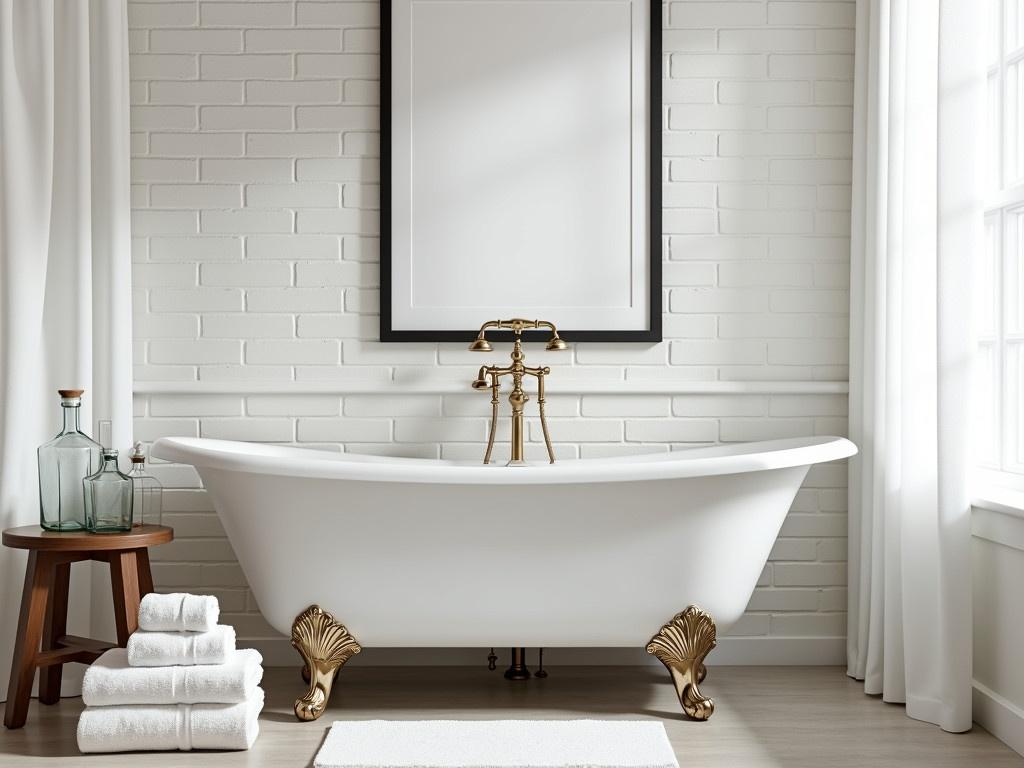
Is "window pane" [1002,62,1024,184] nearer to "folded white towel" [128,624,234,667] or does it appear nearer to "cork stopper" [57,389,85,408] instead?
"folded white towel" [128,624,234,667]

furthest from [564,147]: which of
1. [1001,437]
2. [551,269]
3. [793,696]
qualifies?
[793,696]

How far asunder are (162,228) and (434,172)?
33.6 inches

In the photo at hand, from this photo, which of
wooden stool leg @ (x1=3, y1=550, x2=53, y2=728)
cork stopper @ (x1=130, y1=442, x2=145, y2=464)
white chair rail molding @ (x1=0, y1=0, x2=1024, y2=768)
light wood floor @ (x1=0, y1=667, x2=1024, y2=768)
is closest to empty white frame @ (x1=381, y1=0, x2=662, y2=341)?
white chair rail molding @ (x1=0, y1=0, x2=1024, y2=768)

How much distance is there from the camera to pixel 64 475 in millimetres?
2529

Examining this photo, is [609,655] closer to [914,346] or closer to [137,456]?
[914,346]

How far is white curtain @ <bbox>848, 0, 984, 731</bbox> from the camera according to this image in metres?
2.29

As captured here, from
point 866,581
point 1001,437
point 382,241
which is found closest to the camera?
point 1001,437

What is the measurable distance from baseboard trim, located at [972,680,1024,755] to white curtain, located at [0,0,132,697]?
2331 millimetres

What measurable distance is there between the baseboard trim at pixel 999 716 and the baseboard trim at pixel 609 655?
0.60 m

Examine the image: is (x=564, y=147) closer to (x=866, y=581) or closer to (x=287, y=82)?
(x=287, y=82)

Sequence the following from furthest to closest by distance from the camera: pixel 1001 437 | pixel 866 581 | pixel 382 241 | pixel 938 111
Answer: pixel 382 241 < pixel 866 581 < pixel 1001 437 < pixel 938 111

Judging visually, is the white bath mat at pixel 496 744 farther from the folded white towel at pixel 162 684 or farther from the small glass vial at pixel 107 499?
the small glass vial at pixel 107 499

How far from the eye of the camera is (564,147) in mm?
3012

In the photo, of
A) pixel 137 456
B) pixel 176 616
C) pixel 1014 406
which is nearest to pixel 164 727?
pixel 176 616
